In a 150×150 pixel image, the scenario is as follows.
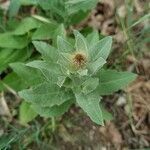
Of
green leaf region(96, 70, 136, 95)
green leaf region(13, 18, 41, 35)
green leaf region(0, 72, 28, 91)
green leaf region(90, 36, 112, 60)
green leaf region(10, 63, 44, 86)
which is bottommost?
green leaf region(0, 72, 28, 91)

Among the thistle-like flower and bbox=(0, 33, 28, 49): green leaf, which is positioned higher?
the thistle-like flower

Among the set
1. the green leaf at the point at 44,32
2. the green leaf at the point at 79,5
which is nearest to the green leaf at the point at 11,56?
the green leaf at the point at 44,32

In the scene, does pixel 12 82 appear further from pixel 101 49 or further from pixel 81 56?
pixel 81 56

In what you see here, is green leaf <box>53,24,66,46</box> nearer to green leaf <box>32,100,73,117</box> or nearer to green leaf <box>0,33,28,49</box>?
green leaf <box>0,33,28,49</box>

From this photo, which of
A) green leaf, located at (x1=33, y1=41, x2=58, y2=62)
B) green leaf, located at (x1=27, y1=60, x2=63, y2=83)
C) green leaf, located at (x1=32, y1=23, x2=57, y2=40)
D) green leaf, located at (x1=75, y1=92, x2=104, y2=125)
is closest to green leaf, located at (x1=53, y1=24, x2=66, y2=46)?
green leaf, located at (x1=32, y1=23, x2=57, y2=40)

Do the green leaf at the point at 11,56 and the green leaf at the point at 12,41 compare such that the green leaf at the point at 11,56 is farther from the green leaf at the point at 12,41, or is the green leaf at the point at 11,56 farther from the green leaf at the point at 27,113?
the green leaf at the point at 27,113

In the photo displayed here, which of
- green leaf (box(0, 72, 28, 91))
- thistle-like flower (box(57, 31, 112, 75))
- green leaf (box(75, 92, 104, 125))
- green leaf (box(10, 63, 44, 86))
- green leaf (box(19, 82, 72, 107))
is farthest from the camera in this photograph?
green leaf (box(0, 72, 28, 91))
